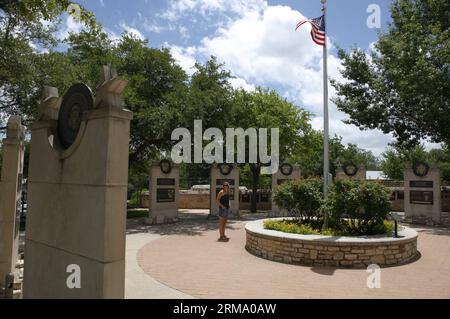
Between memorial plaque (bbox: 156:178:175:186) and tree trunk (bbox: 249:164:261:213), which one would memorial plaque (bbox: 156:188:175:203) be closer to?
memorial plaque (bbox: 156:178:175:186)

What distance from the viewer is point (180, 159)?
21.2m

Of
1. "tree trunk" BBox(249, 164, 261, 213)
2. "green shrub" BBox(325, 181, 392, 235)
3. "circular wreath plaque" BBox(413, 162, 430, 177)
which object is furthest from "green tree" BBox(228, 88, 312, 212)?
"green shrub" BBox(325, 181, 392, 235)

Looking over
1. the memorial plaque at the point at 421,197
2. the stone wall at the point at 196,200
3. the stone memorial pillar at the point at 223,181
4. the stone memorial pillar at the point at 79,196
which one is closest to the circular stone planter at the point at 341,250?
the stone memorial pillar at the point at 79,196

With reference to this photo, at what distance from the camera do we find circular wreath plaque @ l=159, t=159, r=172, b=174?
673 inches

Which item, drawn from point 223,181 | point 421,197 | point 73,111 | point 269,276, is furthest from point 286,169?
point 73,111

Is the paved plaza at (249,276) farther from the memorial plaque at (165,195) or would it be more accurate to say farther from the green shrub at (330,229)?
the memorial plaque at (165,195)

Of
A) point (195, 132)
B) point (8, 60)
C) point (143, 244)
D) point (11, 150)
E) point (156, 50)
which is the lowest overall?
point (143, 244)

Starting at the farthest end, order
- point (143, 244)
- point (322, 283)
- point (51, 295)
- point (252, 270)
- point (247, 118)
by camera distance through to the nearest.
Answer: point (247, 118) < point (143, 244) < point (252, 270) < point (322, 283) < point (51, 295)

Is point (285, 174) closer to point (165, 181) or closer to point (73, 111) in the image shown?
point (165, 181)

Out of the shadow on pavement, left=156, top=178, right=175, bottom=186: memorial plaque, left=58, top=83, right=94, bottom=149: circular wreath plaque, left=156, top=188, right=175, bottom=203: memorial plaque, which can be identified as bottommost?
the shadow on pavement

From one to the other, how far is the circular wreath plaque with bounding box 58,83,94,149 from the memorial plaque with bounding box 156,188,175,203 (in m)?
11.7

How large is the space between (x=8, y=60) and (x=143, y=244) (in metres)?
7.66
